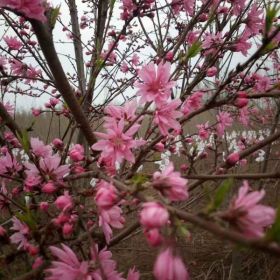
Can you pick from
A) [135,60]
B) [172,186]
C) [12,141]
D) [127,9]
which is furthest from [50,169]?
[135,60]

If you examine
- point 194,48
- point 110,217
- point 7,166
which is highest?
point 194,48

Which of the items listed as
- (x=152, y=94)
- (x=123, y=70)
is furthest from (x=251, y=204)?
(x=123, y=70)

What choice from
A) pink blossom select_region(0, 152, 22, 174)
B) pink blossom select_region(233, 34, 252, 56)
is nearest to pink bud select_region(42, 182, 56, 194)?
pink blossom select_region(0, 152, 22, 174)

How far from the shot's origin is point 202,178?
1.17 m

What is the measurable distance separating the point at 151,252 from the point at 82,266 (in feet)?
12.8

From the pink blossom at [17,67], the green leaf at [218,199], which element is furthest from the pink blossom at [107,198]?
the pink blossom at [17,67]

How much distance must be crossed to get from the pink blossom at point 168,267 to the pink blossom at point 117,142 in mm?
596

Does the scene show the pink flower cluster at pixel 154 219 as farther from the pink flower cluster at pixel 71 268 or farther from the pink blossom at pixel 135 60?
the pink blossom at pixel 135 60

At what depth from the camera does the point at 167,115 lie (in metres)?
1.29

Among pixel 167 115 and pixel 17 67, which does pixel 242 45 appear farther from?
pixel 17 67

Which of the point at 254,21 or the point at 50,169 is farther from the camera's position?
the point at 254,21

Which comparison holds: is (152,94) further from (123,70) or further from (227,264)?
(227,264)

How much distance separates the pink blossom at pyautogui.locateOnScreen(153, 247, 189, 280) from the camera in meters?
0.64

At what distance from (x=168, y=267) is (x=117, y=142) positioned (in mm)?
631
